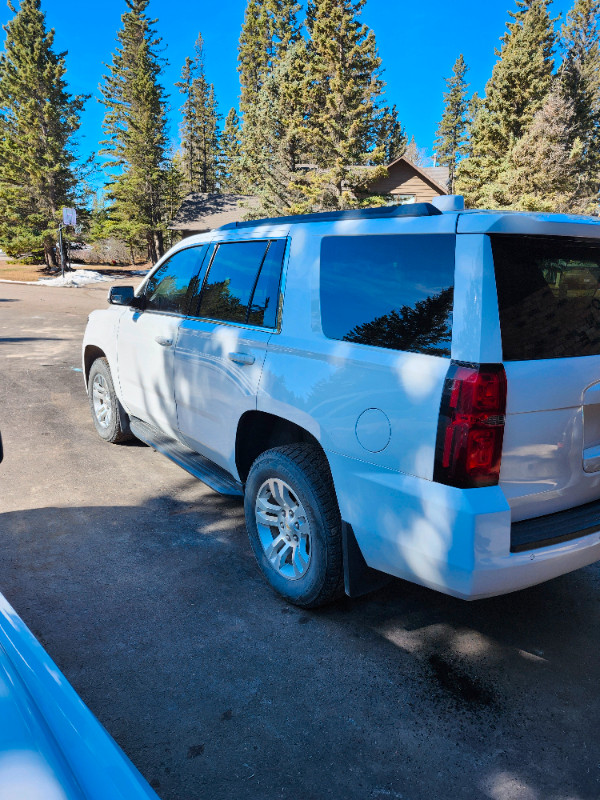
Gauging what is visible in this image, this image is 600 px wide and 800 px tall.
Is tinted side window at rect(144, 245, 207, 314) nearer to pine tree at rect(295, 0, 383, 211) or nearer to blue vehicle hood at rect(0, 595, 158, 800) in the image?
blue vehicle hood at rect(0, 595, 158, 800)

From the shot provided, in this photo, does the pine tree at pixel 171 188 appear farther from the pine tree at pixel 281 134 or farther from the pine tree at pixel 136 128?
the pine tree at pixel 281 134

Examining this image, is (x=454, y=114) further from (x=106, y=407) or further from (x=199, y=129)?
(x=106, y=407)

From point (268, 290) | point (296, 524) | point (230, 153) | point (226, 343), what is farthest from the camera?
point (230, 153)

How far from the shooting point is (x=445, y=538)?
2305 millimetres

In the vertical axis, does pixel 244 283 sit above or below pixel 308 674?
above

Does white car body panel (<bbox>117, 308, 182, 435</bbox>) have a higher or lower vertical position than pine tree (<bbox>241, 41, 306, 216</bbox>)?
lower

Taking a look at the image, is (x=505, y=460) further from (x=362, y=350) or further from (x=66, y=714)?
(x=66, y=714)

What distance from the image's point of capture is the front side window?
3.33 m

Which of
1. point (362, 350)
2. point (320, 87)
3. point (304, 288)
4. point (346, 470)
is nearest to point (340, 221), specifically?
point (304, 288)

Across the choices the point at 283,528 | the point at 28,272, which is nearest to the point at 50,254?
the point at 28,272

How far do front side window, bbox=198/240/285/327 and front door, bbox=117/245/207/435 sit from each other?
0.89 feet

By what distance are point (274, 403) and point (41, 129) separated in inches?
1600

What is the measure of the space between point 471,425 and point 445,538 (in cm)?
46

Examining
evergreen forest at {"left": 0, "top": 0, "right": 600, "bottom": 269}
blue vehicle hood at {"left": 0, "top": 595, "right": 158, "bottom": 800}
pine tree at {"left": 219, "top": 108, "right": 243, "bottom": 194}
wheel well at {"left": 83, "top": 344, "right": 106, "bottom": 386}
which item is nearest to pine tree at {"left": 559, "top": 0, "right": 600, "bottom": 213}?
evergreen forest at {"left": 0, "top": 0, "right": 600, "bottom": 269}
